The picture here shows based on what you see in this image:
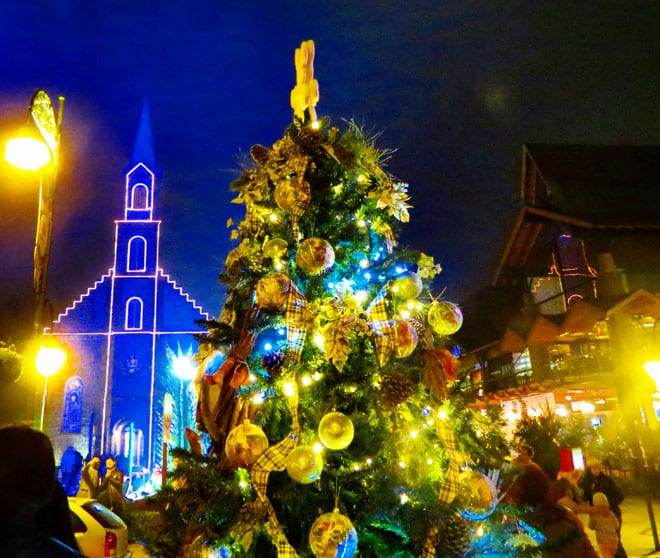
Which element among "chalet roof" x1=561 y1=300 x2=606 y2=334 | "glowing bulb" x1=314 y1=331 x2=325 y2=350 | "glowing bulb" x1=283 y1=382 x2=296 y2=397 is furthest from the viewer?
"chalet roof" x1=561 y1=300 x2=606 y2=334

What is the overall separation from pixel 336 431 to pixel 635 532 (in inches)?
409

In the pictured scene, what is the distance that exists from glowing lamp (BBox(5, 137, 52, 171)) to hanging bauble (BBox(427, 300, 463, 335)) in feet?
15.5

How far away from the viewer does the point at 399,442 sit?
3.33 m

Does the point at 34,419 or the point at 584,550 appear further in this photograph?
the point at 34,419

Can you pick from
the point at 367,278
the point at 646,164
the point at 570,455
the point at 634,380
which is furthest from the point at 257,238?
the point at 646,164

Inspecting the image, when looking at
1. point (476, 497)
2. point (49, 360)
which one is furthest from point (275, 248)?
point (49, 360)

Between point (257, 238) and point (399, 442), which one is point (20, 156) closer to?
point (257, 238)

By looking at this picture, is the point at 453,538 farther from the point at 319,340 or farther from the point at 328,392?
the point at 319,340

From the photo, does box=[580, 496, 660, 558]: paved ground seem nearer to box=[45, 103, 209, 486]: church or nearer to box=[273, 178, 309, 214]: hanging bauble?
box=[273, 178, 309, 214]: hanging bauble

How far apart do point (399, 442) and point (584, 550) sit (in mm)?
1656

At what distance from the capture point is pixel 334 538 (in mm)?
2619

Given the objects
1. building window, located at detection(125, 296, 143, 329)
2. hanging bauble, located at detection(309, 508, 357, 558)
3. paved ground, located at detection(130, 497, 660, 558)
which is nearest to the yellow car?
paved ground, located at detection(130, 497, 660, 558)

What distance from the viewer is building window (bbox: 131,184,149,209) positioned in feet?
107

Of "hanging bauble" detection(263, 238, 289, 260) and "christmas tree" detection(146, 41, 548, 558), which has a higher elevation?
"hanging bauble" detection(263, 238, 289, 260)
